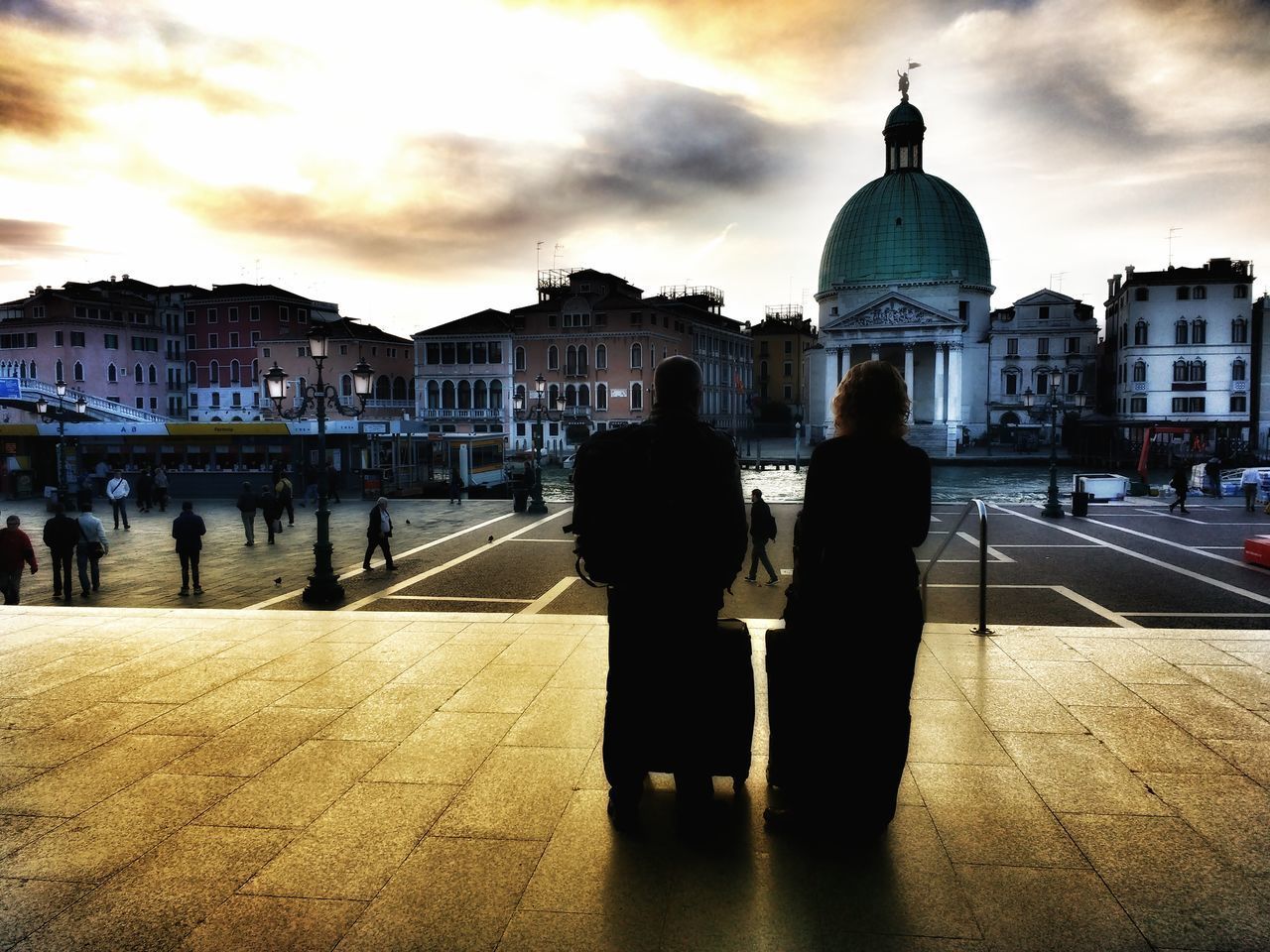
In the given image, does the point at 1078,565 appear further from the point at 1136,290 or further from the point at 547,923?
the point at 1136,290

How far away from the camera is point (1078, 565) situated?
16500 mm

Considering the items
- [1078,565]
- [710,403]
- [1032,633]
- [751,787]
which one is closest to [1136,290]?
[710,403]

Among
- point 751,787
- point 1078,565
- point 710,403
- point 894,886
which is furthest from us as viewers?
point 710,403

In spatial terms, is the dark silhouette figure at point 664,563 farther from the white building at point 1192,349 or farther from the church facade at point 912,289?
the white building at point 1192,349

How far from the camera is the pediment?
70.9 metres

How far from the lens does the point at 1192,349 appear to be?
6575 cm

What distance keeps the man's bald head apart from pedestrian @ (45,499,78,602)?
44.3 feet

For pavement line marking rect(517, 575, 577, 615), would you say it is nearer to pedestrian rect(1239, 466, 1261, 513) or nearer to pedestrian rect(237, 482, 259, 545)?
pedestrian rect(237, 482, 259, 545)

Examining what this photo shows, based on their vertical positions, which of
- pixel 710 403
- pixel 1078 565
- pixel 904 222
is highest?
pixel 904 222

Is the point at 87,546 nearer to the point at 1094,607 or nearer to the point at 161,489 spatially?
the point at 1094,607

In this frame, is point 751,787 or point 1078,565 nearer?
point 751,787

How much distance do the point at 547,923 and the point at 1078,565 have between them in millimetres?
16062

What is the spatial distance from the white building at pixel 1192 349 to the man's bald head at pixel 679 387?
7123 centimetres

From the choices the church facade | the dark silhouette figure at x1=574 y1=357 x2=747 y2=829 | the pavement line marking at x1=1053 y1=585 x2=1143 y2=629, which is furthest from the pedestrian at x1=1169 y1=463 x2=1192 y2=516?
the church facade
